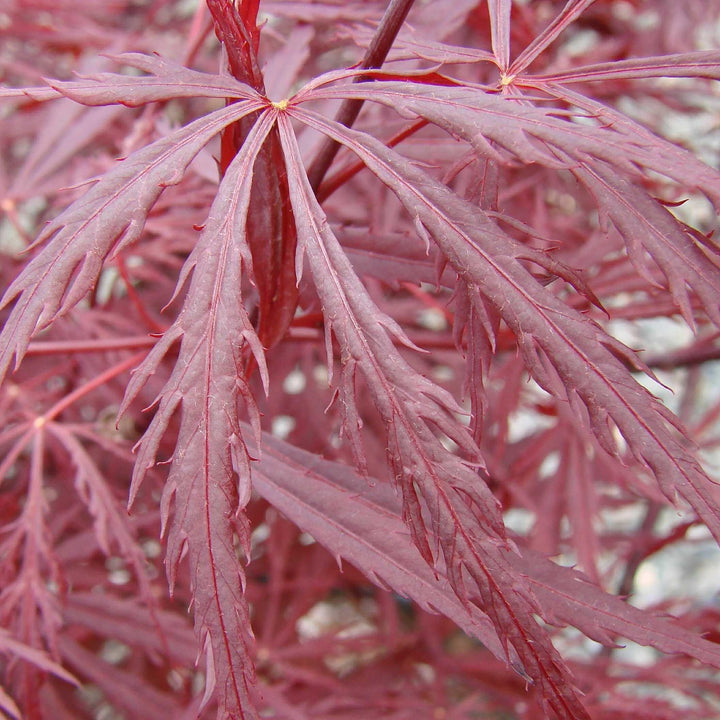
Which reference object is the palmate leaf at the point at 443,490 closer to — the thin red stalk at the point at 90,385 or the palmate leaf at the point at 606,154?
the palmate leaf at the point at 606,154

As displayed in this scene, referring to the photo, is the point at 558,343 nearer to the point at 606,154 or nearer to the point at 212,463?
the point at 606,154

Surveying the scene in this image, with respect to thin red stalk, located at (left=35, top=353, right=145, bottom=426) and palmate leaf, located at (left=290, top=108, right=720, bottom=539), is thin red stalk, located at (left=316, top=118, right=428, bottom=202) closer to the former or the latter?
palmate leaf, located at (left=290, top=108, right=720, bottom=539)

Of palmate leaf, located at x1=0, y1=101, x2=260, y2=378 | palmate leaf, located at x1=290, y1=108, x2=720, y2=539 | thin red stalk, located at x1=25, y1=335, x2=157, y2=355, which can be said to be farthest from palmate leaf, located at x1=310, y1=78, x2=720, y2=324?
thin red stalk, located at x1=25, y1=335, x2=157, y2=355

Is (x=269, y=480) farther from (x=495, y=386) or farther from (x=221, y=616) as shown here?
(x=495, y=386)

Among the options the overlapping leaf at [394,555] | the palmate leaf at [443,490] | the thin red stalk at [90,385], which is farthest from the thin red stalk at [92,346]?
the palmate leaf at [443,490]

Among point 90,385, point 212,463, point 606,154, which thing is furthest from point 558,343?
point 90,385
